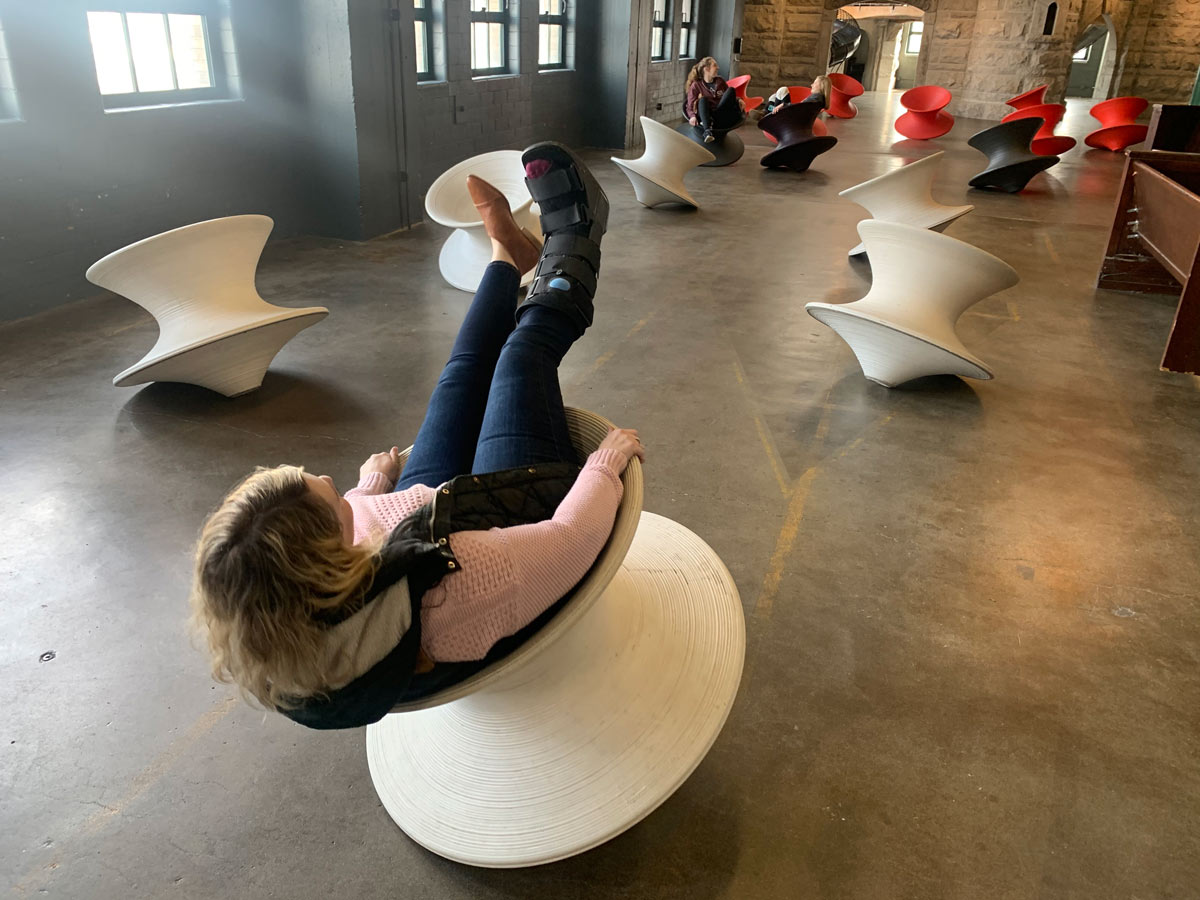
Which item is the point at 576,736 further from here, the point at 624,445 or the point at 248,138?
the point at 248,138

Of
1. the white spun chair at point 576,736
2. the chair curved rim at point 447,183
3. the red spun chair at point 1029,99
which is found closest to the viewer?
the white spun chair at point 576,736

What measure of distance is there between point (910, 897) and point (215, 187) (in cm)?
611

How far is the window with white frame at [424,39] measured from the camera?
7.46m

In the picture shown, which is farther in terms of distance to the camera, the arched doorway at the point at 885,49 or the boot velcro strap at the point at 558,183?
the arched doorway at the point at 885,49

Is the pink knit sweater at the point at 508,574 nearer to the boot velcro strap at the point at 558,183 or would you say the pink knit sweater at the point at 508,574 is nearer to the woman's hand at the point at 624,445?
the woman's hand at the point at 624,445

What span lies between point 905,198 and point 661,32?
8.47 meters

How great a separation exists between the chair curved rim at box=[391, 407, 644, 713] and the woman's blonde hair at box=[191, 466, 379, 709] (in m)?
0.21

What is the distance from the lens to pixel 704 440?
3406 millimetres

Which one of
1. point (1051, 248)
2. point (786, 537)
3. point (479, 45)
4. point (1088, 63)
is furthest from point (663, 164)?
point (1088, 63)

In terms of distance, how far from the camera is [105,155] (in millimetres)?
5062

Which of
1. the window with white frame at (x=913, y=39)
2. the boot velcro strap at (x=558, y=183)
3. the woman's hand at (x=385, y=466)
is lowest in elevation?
the woman's hand at (x=385, y=466)

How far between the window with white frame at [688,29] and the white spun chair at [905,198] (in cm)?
909

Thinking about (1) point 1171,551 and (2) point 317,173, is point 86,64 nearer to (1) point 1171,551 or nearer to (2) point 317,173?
(2) point 317,173

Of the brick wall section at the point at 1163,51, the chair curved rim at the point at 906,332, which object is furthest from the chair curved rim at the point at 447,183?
the brick wall section at the point at 1163,51
